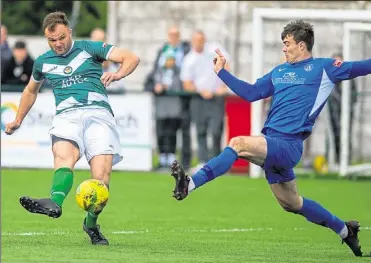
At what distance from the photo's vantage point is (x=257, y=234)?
12891 millimetres

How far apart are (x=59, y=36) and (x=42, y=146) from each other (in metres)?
9.82

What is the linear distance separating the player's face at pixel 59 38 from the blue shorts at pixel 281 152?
2.01m

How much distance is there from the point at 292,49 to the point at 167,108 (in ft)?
34.1

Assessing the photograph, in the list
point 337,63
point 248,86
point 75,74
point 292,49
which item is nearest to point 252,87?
point 248,86

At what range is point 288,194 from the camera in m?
11.0

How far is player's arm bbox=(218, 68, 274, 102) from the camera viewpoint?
1100cm

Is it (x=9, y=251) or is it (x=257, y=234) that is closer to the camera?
(x=9, y=251)

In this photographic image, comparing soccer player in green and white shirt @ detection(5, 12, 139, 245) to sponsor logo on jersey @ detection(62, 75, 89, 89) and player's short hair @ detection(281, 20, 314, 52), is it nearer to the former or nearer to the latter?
sponsor logo on jersey @ detection(62, 75, 89, 89)

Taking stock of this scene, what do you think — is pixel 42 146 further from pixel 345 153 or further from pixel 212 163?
pixel 212 163

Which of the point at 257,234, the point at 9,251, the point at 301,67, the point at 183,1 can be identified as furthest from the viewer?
the point at 183,1

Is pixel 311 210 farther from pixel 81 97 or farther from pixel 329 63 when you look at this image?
pixel 81 97

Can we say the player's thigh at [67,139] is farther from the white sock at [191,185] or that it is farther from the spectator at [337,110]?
the spectator at [337,110]

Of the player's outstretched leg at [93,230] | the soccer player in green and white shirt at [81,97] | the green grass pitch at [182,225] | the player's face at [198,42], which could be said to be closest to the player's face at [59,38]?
the soccer player in green and white shirt at [81,97]

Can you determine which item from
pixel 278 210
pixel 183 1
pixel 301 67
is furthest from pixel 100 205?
pixel 183 1
